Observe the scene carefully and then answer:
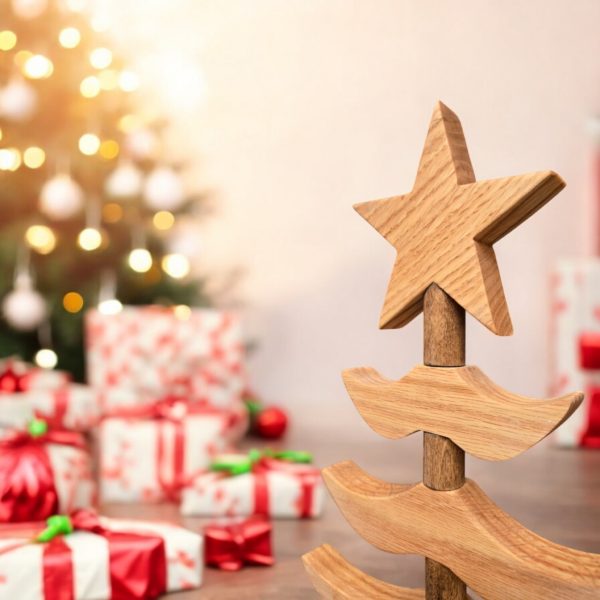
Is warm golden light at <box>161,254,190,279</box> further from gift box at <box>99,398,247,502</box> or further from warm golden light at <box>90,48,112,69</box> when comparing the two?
gift box at <box>99,398,247,502</box>

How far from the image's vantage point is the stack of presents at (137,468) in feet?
2.80

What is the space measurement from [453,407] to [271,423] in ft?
4.50

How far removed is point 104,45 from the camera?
6.43 ft

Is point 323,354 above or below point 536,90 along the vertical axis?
below

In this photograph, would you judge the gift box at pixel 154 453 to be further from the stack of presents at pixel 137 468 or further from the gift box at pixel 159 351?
the gift box at pixel 159 351

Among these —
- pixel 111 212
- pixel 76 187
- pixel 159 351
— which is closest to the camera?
pixel 159 351

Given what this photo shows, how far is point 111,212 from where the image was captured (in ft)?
6.64

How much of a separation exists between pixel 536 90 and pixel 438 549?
2084 millimetres

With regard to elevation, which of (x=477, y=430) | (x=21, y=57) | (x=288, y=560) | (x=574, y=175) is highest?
(x=21, y=57)

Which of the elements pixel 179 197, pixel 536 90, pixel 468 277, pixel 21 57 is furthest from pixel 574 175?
pixel 468 277

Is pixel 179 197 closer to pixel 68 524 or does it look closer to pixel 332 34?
pixel 332 34

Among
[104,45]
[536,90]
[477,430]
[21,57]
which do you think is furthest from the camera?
[536,90]

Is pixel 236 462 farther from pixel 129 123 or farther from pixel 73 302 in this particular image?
pixel 129 123

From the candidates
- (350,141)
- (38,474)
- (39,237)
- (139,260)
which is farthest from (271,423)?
(350,141)
